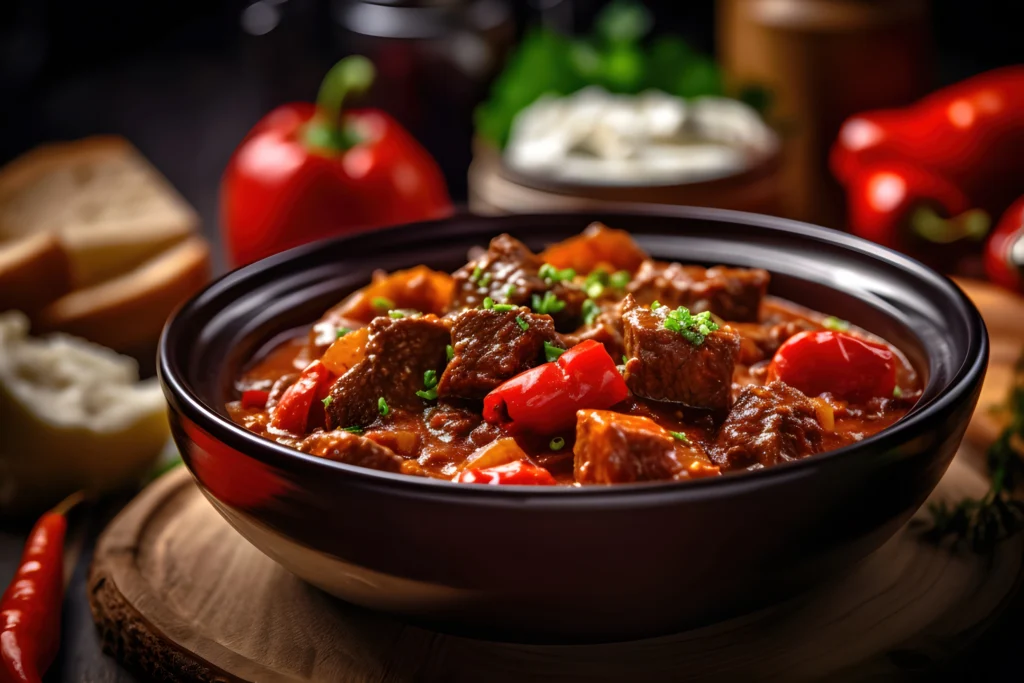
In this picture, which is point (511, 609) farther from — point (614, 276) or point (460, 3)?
point (460, 3)

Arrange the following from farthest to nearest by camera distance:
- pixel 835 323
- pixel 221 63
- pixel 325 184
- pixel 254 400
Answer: pixel 221 63 → pixel 325 184 → pixel 835 323 → pixel 254 400

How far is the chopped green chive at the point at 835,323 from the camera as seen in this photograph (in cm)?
403

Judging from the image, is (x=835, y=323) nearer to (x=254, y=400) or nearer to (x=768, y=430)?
(x=768, y=430)

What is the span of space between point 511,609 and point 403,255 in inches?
81.8

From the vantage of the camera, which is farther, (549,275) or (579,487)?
(549,275)

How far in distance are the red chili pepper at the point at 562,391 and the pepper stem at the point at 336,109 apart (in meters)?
4.30

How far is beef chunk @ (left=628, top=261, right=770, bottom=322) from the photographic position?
13.1 feet

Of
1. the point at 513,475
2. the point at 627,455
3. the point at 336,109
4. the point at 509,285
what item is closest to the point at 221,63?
the point at 336,109

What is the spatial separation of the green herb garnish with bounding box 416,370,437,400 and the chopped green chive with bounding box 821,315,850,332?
4.61 feet

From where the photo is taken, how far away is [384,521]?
8.74 ft

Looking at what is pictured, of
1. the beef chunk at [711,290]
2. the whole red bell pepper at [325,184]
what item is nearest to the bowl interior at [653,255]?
the beef chunk at [711,290]

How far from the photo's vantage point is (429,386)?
363 centimetres

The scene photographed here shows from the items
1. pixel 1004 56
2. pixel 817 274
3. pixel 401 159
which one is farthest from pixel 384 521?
pixel 1004 56

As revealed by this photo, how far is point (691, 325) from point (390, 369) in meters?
0.93
